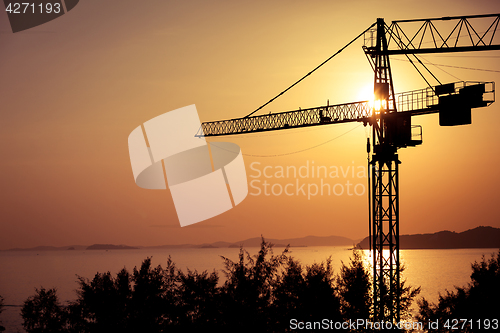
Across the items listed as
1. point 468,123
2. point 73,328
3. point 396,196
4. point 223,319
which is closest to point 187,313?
point 223,319

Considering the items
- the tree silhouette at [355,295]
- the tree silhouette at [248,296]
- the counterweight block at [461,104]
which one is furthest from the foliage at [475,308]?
the tree silhouette at [248,296]

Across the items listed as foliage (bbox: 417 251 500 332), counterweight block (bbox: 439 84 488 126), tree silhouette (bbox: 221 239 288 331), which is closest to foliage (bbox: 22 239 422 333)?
tree silhouette (bbox: 221 239 288 331)

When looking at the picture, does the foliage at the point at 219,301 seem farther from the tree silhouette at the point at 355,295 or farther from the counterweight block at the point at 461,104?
the counterweight block at the point at 461,104

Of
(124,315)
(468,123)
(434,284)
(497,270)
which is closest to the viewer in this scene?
(124,315)

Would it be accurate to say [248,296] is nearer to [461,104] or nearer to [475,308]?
[475,308]

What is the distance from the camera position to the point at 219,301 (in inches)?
1095

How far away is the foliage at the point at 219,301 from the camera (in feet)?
89.1

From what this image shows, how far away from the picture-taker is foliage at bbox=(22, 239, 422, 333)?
27172 millimetres

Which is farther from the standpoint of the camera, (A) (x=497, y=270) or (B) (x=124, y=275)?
(A) (x=497, y=270)

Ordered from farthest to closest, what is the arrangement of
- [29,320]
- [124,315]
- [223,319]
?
[29,320]
[124,315]
[223,319]

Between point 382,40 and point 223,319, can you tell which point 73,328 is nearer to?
point 223,319

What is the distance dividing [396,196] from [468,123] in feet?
28.6

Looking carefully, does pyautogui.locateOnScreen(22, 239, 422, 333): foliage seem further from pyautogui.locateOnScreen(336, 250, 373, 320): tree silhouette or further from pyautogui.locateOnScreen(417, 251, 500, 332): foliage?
pyautogui.locateOnScreen(417, 251, 500, 332): foliage

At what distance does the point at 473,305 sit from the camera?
42.8 m
